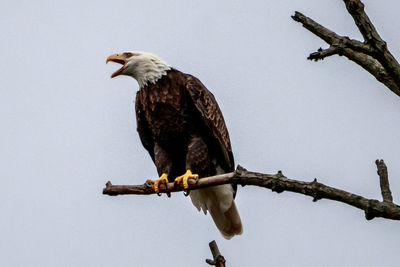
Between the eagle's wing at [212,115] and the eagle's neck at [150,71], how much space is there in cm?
32

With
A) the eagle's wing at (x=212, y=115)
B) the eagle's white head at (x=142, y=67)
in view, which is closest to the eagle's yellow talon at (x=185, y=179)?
the eagle's wing at (x=212, y=115)

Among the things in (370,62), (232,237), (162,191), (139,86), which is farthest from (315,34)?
(232,237)

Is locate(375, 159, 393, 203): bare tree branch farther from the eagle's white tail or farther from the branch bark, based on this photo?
the eagle's white tail

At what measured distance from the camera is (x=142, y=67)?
289 inches

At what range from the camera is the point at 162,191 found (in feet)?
21.0

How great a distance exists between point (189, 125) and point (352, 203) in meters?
2.93

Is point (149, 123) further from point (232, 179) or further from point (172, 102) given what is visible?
point (232, 179)

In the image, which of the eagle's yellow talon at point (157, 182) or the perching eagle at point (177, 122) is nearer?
the eagle's yellow talon at point (157, 182)

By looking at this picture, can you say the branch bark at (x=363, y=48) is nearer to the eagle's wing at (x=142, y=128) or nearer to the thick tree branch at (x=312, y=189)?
the thick tree branch at (x=312, y=189)

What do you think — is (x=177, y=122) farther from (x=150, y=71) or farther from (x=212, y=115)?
(x=150, y=71)

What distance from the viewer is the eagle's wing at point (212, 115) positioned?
688 cm

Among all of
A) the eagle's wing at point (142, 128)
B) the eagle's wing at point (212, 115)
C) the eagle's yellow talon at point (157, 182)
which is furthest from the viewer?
the eagle's wing at point (142, 128)

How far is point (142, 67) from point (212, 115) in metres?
1.00

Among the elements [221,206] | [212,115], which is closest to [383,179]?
[212,115]
